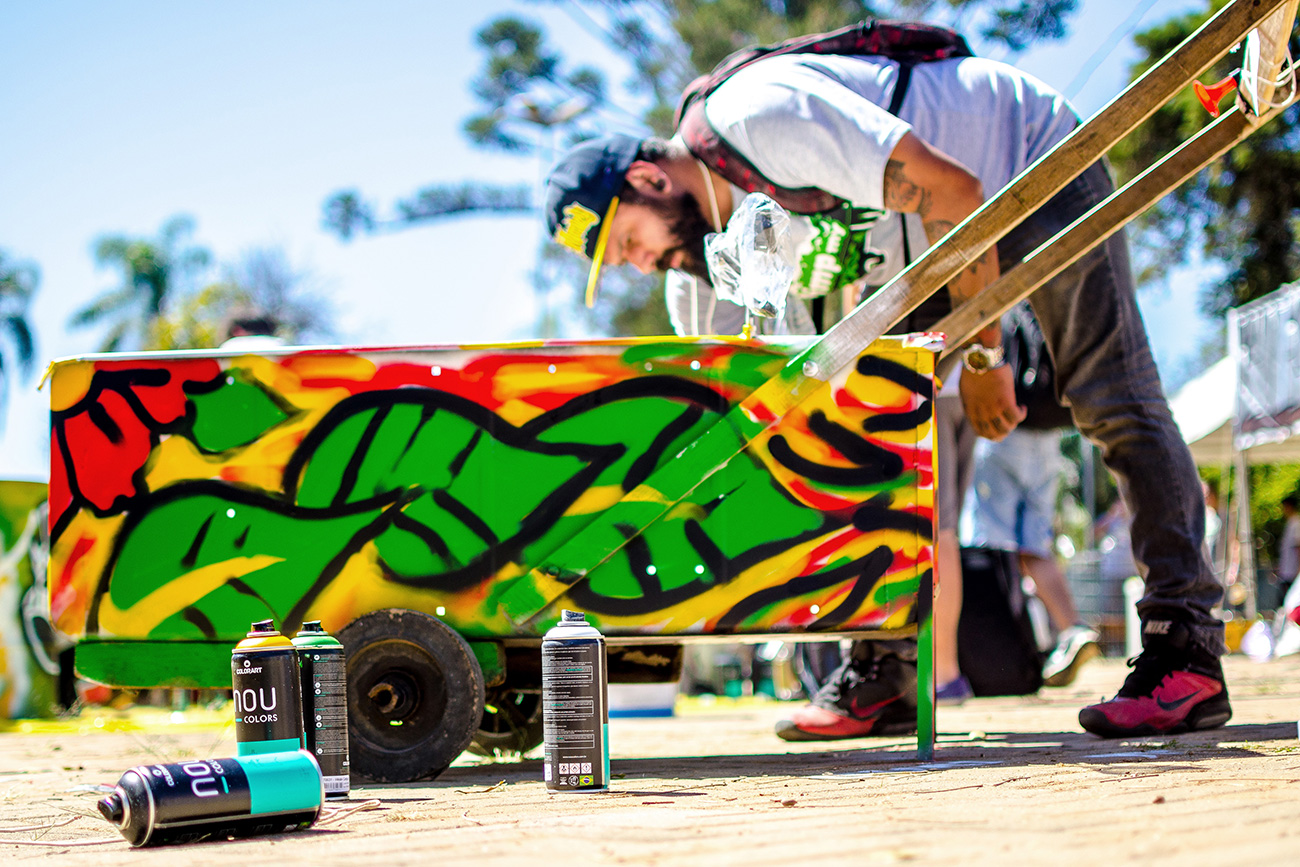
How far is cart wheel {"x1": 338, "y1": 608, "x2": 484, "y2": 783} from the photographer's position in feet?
9.83

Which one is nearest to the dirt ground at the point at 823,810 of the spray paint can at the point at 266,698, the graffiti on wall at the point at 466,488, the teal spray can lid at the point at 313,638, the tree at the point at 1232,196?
the spray paint can at the point at 266,698

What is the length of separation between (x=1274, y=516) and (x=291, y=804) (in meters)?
26.4

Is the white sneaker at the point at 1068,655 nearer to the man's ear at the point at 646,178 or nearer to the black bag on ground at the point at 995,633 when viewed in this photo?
the black bag on ground at the point at 995,633

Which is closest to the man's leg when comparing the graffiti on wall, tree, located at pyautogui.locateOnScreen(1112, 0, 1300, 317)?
the graffiti on wall

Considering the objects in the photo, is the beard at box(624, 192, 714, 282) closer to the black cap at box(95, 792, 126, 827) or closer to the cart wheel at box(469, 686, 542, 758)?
the cart wheel at box(469, 686, 542, 758)

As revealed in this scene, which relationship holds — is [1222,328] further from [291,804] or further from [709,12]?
[291,804]

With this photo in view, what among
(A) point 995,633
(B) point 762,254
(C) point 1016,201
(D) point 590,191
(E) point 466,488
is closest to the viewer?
(C) point 1016,201

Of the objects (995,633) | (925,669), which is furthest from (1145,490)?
(995,633)

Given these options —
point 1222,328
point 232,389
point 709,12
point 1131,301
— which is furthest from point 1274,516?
point 232,389

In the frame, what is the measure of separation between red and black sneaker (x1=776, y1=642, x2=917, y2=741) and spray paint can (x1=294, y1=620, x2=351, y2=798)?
1.69 meters

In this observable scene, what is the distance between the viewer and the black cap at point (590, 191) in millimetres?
3908

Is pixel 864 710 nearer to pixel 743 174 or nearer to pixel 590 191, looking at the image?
pixel 743 174

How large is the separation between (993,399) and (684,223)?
3.61 feet

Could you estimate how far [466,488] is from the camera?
124 inches
